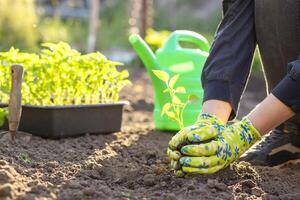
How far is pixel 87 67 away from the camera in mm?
2287

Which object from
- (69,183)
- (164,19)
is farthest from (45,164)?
(164,19)

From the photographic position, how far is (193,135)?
5.33ft

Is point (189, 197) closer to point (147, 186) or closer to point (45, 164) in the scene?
point (147, 186)

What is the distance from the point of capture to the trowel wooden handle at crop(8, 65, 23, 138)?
1.90 m

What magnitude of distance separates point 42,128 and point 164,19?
8.60 m

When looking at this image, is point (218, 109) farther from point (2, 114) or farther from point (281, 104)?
point (2, 114)

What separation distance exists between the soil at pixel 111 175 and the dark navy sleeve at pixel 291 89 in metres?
0.24

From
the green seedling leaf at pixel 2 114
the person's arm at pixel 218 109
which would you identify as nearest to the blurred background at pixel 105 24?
the green seedling leaf at pixel 2 114

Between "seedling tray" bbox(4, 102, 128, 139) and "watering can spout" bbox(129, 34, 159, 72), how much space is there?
27cm

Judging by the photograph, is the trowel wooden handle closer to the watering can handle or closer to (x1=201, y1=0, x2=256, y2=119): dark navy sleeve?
(x1=201, y1=0, x2=256, y2=119): dark navy sleeve

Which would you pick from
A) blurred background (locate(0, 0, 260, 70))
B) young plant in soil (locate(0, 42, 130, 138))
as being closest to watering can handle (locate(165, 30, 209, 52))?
young plant in soil (locate(0, 42, 130, 138))

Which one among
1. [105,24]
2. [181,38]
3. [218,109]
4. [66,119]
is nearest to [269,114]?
[218,109]

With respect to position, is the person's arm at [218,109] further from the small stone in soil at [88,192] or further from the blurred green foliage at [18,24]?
the blurred green foliage at [18,24]

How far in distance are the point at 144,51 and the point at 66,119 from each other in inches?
19.6
